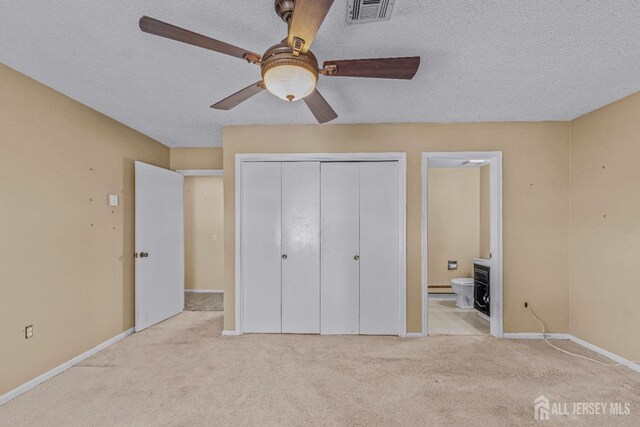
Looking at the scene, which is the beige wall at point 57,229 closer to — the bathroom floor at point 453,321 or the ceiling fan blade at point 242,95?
the ceiling fan blade at point 242,95

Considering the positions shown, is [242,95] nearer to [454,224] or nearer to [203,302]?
[203,302]

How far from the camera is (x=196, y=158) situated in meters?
4.46

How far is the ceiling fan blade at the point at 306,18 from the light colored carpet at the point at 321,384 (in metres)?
2.20

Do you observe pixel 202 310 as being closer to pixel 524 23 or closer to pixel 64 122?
pixel 64 122

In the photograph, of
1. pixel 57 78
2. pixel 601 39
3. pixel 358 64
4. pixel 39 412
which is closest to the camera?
pixel 358 64

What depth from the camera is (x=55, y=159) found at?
2.59 metres

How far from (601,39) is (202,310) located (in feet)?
16.5

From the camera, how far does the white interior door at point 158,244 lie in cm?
354

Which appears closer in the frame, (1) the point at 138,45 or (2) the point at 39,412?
(1) the point at 138,45

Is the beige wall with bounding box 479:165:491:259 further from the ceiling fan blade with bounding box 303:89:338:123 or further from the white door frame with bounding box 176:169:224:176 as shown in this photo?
the white door frame with bounding box 176:169:224:176

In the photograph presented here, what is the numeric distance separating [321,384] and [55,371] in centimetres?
226

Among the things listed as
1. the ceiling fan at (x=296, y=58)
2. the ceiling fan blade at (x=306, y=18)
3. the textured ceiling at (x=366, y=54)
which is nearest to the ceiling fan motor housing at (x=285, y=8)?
the ceiling fan at (x=296, y=58)

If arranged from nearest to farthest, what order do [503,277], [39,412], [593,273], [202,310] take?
[39,412] → [593,273] → [503,277] → [202,310]

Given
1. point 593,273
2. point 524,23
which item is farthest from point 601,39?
A: point 593,273
